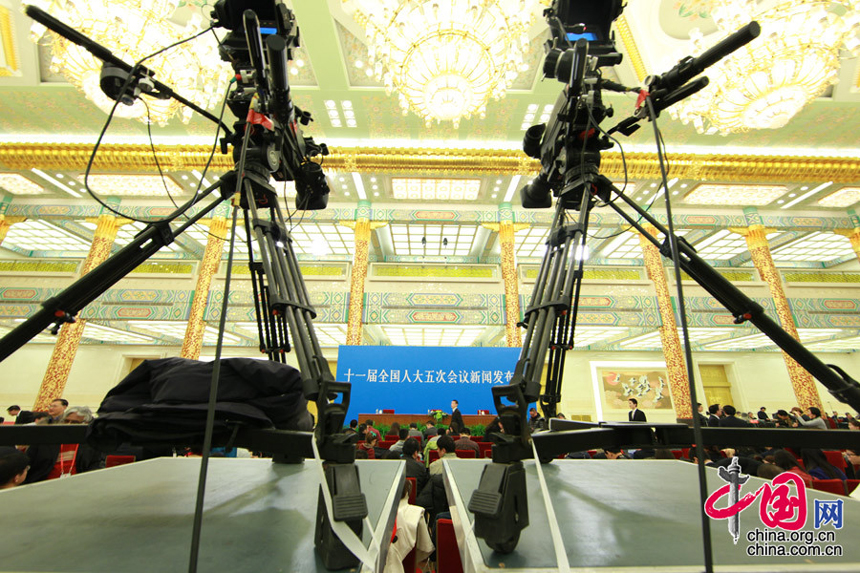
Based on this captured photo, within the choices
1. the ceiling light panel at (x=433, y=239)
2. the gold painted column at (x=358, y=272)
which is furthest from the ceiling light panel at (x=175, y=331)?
the ceiling light panel at (x=433, y=239)

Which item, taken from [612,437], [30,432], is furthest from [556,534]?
[30,432]

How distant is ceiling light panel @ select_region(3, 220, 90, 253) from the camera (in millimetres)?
11680

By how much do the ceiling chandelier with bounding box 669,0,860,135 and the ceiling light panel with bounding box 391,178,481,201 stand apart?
5662 mm

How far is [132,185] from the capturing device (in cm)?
972

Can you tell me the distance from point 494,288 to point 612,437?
9278 millimetres

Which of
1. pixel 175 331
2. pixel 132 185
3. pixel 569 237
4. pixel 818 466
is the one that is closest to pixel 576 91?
pixel 569 237

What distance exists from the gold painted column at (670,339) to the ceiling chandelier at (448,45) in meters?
5.89

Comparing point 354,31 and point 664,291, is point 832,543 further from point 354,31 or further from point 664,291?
point 664,291

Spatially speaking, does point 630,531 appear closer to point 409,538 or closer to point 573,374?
point 409,538

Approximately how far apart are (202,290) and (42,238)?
811 centimetres

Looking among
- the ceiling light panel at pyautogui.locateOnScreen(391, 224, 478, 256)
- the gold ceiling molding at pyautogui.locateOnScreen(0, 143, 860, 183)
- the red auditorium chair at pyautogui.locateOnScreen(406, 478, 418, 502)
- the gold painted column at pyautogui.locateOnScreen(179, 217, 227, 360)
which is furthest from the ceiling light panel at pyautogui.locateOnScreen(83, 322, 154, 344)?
the red auditorium chair at pyautogui.locateOnScreen(406, 478, 418, 502)

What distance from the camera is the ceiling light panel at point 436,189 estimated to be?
10.1m

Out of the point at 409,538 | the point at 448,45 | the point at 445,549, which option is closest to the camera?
the point at 445,549

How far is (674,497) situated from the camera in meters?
0.95
